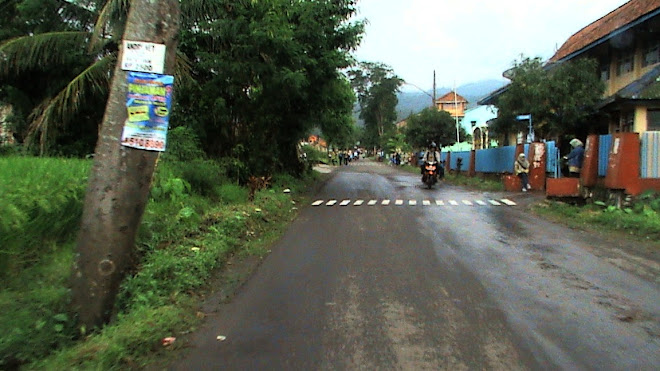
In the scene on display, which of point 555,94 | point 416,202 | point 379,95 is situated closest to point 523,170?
point 555,94

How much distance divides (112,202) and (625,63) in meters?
20.4

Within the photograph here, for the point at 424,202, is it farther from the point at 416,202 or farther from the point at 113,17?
the point at 113,17

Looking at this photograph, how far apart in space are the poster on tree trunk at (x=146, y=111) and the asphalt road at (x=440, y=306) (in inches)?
68.2

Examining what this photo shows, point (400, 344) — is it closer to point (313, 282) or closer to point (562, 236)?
point (313, 282)

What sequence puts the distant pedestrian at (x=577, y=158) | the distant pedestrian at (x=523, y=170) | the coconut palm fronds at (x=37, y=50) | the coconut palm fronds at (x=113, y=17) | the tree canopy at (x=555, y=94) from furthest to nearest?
the distant pedestrian at (x=523, y=170) → the tree canopy at (x=555, y=94) → the distant pedestrian at (x=577, y=158) → the coconut palm fronds at (x=37, y=50) → the coconut palm fronds at (x=113, y=17)

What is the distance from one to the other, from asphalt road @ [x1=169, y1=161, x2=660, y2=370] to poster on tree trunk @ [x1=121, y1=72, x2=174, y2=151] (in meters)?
1.73

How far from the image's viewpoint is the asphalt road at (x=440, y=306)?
421 cm

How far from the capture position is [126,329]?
4.40 meters

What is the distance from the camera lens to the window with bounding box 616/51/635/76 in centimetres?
1919

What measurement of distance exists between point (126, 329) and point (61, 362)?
642 millimetres

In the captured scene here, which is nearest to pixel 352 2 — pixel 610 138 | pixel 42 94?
pixel 610 138

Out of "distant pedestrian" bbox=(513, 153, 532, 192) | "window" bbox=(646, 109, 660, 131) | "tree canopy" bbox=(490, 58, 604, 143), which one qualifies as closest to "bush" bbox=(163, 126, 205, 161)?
"distant pedestrian" bbox=(513, 153, 532, 192)

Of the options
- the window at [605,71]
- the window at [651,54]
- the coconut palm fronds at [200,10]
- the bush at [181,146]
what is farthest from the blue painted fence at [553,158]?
the coconut palm fronds at [200,10]

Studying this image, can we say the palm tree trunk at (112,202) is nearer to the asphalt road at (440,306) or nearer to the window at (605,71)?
the asphalt road at (440,306)
